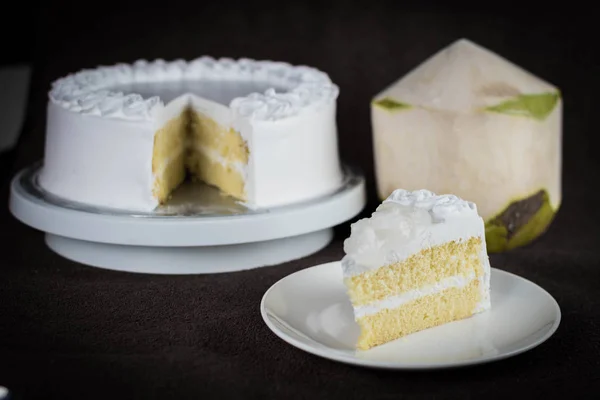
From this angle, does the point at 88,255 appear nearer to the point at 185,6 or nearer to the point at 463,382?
the point at 463,382

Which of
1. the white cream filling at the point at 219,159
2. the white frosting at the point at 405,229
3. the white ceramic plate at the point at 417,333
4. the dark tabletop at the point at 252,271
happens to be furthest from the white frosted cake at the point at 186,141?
the white frosting at the point at 405,229

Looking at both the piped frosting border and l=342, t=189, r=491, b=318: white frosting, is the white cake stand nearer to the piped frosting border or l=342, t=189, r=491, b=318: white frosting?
the piped frosting border

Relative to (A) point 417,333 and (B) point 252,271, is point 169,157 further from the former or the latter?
(A) point 417,333

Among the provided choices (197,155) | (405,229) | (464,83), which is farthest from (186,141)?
(405,229)

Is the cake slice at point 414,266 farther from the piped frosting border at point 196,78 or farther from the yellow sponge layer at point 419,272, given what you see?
the piped frosting border at point 196,78

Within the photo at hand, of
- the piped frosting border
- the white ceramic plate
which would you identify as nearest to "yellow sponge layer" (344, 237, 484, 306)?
the white ceramic plate

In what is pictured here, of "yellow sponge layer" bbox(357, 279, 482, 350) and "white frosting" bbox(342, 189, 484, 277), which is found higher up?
"white frosting" bbox(342, 189, 484, 277)

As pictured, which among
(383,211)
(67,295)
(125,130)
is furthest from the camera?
(125,130)

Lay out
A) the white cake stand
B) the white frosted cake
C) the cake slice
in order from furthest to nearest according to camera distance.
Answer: the white frosted cake, the white cake stand, the cake slice

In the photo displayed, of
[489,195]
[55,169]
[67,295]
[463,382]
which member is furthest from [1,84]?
[463,382]
